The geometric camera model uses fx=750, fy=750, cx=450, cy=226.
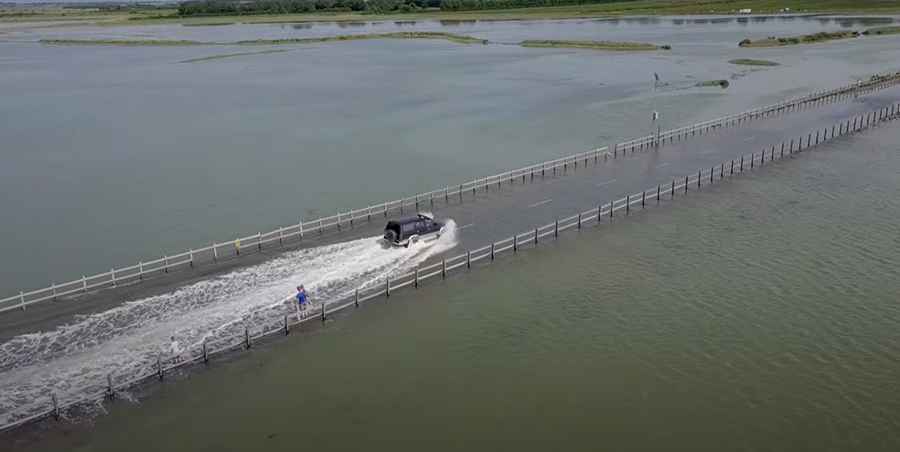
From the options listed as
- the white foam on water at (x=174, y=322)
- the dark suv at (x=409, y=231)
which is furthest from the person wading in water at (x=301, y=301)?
the dark suv at (x=409, y=231)

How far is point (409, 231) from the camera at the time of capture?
113 feet

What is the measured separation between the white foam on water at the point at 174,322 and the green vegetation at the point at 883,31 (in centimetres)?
14208

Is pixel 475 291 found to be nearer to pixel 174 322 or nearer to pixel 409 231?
pixel 409 231

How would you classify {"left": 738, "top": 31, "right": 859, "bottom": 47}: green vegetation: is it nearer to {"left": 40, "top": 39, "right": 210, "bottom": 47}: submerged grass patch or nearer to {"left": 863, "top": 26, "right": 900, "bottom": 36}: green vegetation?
{"left": 863, "top": 26, "right": 900, "bottom": 36}: green vegetation

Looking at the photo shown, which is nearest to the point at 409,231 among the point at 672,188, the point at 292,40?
the point at 672,188

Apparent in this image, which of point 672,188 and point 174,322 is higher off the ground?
point 174,322

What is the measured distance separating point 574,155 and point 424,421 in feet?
110

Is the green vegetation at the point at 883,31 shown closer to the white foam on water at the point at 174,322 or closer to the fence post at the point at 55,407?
the white foam on water at the point at 174,322

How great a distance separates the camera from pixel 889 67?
9831cm

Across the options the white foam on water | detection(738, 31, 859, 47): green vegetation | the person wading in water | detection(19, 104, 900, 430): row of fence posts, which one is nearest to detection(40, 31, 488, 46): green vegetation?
detection(738, 31, 859, 47): green vegetation

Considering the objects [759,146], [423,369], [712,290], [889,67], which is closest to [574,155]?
[759,146]

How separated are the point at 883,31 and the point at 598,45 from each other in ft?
199

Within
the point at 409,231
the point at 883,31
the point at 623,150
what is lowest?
the point at 623,150

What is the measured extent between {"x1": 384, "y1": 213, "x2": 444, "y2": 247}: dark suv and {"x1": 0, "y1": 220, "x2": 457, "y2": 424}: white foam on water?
16.6 inches
